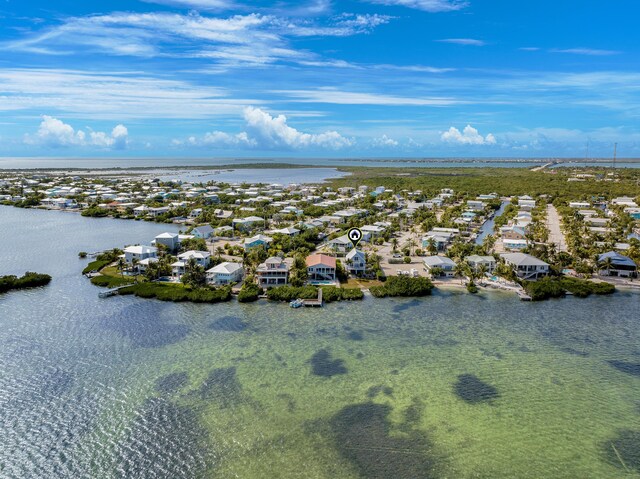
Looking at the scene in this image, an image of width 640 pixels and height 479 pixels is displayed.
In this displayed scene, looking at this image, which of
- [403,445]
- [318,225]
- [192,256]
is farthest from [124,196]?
[403,445]

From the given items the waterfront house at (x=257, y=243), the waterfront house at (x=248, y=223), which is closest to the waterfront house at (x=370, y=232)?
the waterfront house at (x=257, y=243)

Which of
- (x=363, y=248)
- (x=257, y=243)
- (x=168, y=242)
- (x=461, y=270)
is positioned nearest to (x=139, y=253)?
(x=168, y=242)

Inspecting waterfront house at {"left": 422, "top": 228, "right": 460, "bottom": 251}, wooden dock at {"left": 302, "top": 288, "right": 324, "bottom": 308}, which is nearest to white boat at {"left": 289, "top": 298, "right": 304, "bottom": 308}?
wooden dock at {"left": 302, "top": 288, "right": 324, "bottom": 308}

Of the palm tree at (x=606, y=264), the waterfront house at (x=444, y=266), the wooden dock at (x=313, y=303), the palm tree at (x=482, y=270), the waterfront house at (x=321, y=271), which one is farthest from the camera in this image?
the waterfront house at (x=444, y=266)

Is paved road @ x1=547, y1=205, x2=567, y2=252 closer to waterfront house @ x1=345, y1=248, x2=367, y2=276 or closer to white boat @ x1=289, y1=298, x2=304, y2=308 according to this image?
waterfront house @ x1=345, y1=248, x2=367, y2=276

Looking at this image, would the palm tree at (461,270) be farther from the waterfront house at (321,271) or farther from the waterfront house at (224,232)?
the waterfront house at (224,232)

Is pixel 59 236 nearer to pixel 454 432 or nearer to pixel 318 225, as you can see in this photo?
pixel 318 225
